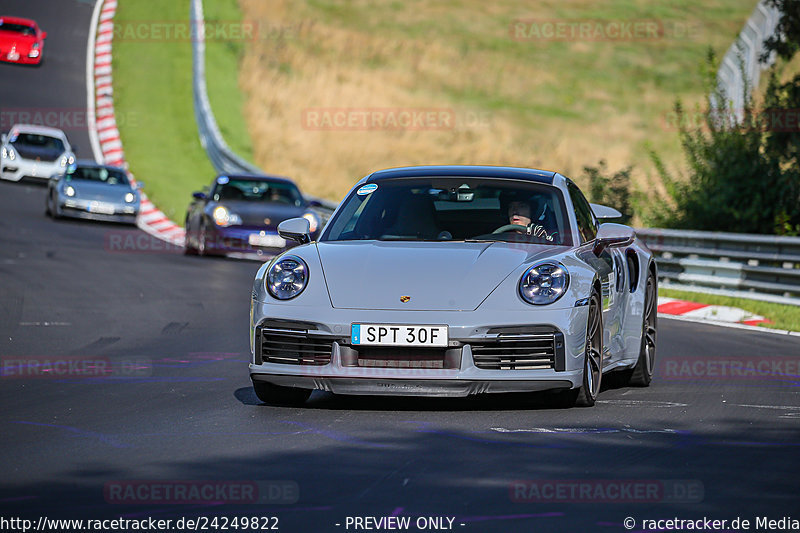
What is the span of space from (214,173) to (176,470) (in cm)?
2969

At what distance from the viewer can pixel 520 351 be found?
7832mm

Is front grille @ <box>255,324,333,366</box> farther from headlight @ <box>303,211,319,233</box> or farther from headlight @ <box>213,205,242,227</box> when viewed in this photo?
headlight @ <box>213,205,242,227</box>

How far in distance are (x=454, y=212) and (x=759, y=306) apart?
9751mm

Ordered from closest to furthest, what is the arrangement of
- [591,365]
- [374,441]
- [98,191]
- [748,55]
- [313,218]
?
[374,441]
[591,365]
[313,218]
[748,55]
[98,191]

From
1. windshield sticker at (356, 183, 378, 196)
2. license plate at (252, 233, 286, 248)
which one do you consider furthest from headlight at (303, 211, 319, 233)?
windshield sticker at (356, 183, 378, 196)

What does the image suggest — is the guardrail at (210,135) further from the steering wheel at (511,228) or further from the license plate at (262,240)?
the steering wheel at (511,228)

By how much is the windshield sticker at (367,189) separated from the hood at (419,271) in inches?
27.4

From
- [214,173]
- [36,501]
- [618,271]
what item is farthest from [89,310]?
[214,173]

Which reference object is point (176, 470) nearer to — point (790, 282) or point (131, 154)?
point (790, 282)

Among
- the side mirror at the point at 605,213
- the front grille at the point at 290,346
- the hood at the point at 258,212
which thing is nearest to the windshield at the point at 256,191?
the hood at the point at 258,212

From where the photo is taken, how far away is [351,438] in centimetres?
710

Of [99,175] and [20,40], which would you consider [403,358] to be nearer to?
[99,175]

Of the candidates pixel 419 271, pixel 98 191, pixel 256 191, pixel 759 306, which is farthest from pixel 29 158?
pixel 419 271

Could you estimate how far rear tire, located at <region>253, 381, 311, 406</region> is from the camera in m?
8.31
